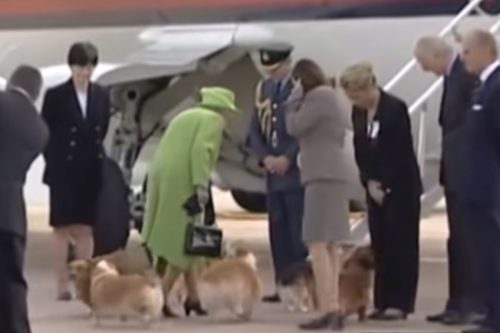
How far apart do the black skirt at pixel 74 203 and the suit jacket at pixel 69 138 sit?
5 cm

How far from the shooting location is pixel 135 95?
17391 millimetres

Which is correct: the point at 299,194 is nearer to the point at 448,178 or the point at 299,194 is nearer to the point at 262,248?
the point at 448,178

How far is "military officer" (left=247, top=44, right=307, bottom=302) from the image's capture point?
1277 centimetres

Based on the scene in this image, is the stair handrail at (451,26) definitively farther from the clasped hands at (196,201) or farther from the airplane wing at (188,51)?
the clasped hands at (196,201)

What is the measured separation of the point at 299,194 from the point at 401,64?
3.89 meters

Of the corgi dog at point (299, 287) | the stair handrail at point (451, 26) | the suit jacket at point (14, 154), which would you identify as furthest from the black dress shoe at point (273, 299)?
the suit jacket at point (14, 154)

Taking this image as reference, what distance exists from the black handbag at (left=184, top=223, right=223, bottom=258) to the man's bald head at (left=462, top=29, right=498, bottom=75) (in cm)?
210

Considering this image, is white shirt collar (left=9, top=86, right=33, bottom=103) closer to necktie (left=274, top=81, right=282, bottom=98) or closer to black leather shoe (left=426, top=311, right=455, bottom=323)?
necktie (left=274, top=81, right=282, bottom=98)

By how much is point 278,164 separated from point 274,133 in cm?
37

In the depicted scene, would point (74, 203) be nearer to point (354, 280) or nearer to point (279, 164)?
point (279, 164)

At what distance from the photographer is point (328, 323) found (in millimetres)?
11453

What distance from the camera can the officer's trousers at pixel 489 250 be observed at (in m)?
10.8

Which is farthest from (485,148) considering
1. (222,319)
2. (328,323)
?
(222,319)

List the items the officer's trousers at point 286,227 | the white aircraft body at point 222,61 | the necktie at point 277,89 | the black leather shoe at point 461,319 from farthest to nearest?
the white aircraft body at point 222,61 → the necktie at point 277,89 → the officer's trousers at point 286,227 → the black leather shoe at point 461,319
